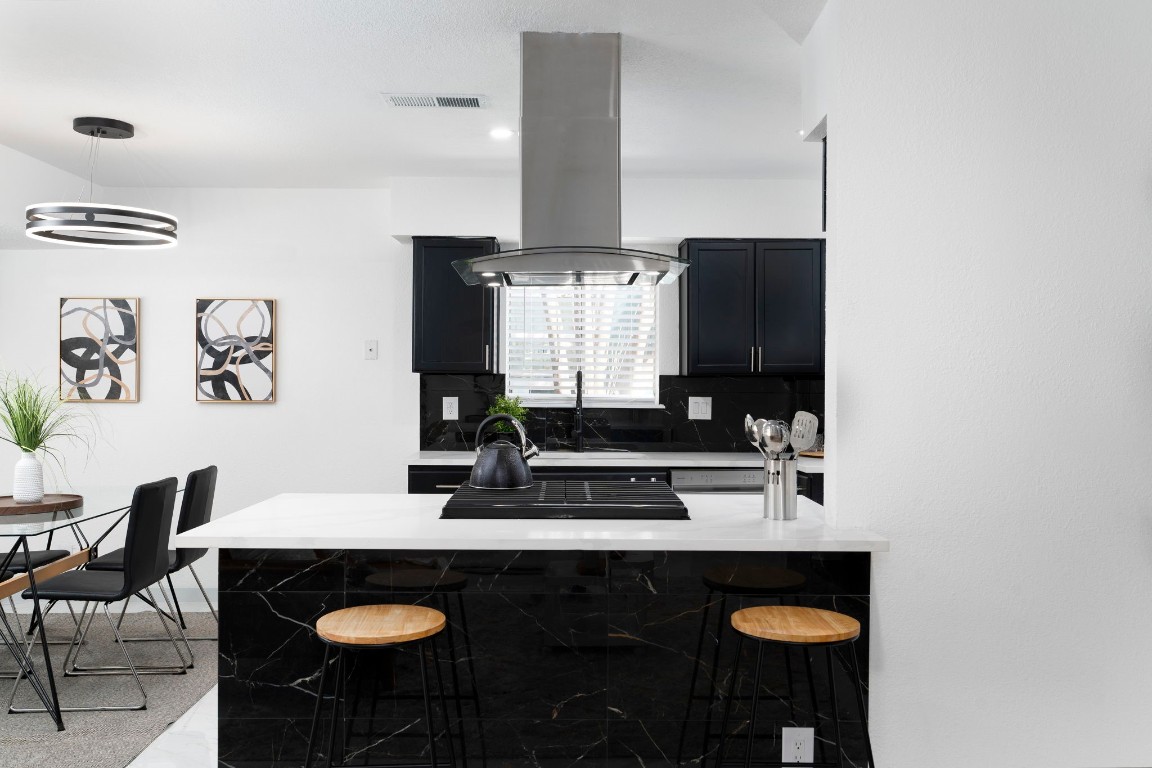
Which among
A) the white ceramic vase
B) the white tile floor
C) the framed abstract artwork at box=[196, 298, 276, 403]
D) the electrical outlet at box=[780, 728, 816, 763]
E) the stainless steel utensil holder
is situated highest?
the framed abstract artwork at box=[196, 298, 276, 403]

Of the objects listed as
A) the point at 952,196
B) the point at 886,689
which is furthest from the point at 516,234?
the point at 886,689

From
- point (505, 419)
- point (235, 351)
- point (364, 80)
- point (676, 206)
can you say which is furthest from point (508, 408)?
point (364, 80)

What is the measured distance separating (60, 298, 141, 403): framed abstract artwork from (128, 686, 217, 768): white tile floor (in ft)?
8.72

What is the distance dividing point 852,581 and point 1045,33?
178 cm

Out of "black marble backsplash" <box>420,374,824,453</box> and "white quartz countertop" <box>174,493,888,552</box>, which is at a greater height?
"black marble backsplash" <box>420,374,824,453</box>

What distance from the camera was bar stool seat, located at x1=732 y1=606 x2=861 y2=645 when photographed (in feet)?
7.05

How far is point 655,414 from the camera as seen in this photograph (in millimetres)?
5348

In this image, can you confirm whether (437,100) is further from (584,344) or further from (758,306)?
(758,306)

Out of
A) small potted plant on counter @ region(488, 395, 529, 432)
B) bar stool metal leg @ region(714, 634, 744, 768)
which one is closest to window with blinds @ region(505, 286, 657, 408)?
small potted plant on counter @ region(488, 395, 529, 432)

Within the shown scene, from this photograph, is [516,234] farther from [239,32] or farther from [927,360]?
[927,360]

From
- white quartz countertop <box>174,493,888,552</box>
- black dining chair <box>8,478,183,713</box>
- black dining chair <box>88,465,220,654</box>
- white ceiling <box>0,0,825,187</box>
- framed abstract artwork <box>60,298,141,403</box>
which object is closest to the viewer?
white quartz countertop <box>174,493,888,552</box>

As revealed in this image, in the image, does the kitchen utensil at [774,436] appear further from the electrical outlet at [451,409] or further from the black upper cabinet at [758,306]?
Result: the electrical outlet at [451,409]

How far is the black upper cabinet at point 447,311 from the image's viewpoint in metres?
4.93

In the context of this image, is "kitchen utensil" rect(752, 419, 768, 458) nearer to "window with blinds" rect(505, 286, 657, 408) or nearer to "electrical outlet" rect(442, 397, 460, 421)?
"window with blinds" rect(505, 286, 657, 408)
